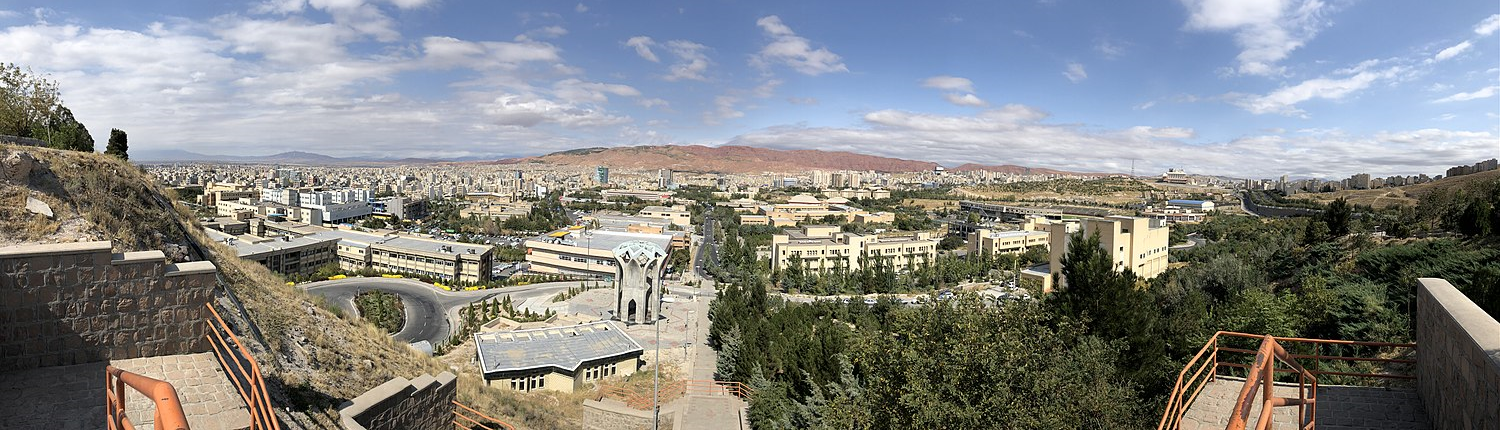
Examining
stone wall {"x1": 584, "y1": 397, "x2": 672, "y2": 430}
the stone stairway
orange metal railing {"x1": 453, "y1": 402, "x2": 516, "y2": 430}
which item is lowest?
stone wall {"x1": 584, "y1": 397, "x2": 672, "y2": 430}

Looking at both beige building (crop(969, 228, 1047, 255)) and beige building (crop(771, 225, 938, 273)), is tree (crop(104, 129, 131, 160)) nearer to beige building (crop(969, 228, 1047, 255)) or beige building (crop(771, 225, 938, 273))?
beige building (crop(771, 225, 938, 273))

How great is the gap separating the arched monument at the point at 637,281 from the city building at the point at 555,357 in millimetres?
4628

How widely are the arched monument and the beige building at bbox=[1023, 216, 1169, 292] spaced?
13.7 metres

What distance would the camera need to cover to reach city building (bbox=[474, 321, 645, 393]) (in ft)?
46.6

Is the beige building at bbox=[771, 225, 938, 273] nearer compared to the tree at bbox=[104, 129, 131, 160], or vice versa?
the tree at bbox=[104, 129, 131, 160]

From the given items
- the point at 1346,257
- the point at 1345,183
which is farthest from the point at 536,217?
the point at 1345,183

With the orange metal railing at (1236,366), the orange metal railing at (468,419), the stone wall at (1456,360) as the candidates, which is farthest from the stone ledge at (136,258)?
the stone wall at (1456,360)

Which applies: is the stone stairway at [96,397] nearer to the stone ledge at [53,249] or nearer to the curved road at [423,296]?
the stone ledge at [53,249]

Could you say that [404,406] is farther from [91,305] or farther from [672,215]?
[672,215]

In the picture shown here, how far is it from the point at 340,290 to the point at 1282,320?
3128 centimetres

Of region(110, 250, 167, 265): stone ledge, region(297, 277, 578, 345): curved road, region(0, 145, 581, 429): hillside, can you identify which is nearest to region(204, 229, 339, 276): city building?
region(297, 277, 578, 345): curved road

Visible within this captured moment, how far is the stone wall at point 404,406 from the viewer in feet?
17.6

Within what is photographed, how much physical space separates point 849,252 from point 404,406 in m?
34.7

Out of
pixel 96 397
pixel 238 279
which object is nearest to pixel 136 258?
pixel 96 397
